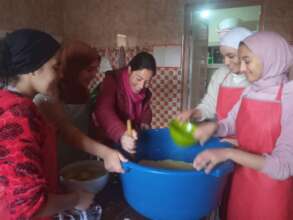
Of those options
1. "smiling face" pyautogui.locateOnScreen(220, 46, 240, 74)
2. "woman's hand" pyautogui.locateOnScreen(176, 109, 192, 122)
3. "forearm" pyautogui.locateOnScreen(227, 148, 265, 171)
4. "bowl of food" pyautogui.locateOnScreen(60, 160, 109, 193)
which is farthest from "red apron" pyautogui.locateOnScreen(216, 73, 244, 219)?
"bowl of food" pyautogui.locateOnScreen(60, 160, 109, 193)

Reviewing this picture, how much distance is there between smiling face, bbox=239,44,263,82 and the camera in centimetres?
86

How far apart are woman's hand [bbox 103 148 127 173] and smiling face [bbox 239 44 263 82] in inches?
20.6

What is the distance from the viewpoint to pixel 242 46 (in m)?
0.90

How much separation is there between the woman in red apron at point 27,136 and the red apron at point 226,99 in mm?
913

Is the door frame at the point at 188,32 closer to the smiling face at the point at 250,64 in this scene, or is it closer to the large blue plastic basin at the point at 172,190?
the smiling face at the point at 250,64

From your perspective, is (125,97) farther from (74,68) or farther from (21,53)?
(21,53)

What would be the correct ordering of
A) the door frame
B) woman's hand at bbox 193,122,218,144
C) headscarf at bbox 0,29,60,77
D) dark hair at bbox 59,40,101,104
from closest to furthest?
headscarf at bbox 0,29,60,77
woman's hand at bbox 193,122,218,144
dark hair at bbox 59,40,101,104
the door frame

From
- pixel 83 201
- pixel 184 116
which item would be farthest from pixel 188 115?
pixel 83 201

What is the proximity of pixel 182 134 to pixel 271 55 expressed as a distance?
407 millimetres

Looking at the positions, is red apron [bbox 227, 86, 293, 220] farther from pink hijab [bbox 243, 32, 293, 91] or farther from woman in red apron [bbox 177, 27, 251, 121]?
woman in red apron [bbox 177, 27, 251, 121]

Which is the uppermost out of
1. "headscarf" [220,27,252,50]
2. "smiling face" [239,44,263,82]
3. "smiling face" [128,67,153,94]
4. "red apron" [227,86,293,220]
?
"headscarf" [220,27,252,50]

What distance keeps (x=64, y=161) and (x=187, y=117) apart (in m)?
0.56

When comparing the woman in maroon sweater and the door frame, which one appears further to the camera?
the door frame

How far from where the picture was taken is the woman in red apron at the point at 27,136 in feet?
1.66
